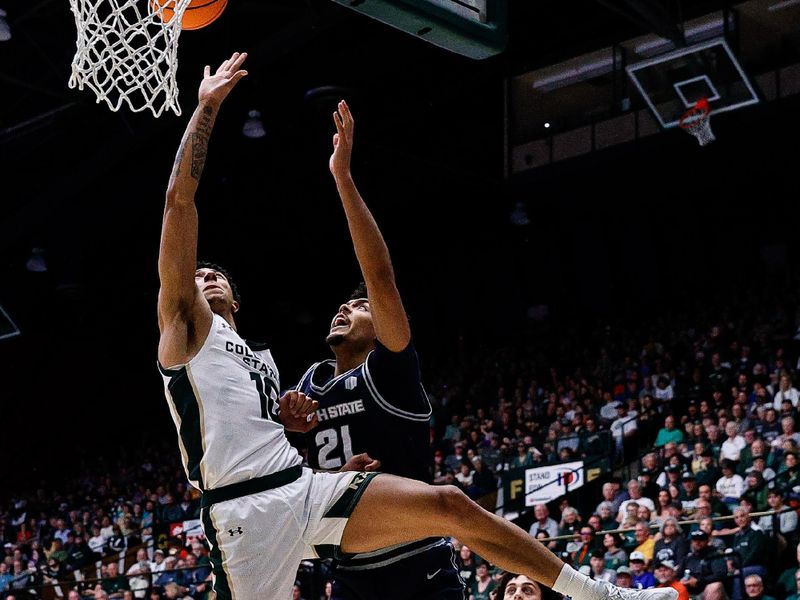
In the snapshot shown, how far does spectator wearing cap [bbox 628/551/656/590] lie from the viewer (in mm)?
8641

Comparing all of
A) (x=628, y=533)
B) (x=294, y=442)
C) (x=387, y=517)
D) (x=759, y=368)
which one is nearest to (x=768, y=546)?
(x=628, y=533)

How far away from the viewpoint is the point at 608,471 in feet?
41.8

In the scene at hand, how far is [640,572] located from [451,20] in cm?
530

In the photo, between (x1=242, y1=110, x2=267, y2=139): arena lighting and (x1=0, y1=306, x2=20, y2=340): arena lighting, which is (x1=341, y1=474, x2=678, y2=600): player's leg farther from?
(x1=0, y1=306, x2=20, y2=340): arena lighting

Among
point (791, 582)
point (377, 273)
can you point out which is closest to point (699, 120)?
point (791, 582)

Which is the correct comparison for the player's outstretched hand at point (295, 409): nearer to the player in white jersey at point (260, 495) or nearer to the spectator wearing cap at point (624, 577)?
the player in white jersey at point (260, 495)

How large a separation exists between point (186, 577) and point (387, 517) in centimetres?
998

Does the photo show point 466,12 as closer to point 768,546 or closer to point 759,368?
point 768,546

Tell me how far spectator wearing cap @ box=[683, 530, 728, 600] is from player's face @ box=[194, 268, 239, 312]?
5251 millimetres

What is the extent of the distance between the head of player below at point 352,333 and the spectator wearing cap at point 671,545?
515 centimetres

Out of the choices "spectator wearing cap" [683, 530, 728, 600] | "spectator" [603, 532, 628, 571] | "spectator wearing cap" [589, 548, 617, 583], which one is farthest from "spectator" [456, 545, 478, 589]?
"spectator wearing cap" [683, 530, 728, 600]

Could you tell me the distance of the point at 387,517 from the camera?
369 cm

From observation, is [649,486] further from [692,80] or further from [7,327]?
[7,327]

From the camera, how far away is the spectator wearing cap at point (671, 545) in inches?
347
